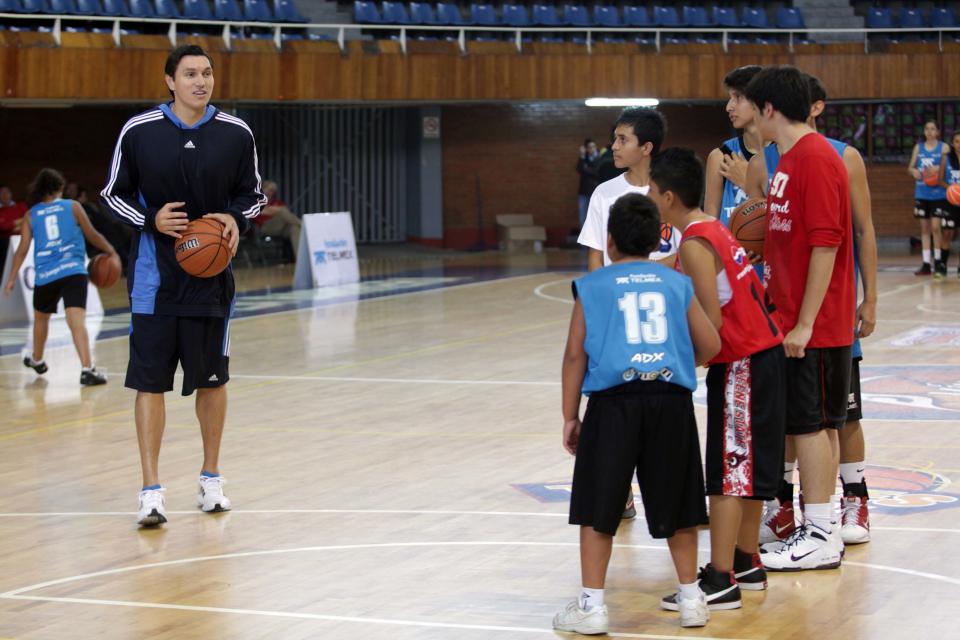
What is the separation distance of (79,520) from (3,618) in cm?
153

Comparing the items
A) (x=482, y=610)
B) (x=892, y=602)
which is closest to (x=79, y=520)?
(x=482, y=610)

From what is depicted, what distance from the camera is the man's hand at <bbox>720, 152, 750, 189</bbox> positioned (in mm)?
5797

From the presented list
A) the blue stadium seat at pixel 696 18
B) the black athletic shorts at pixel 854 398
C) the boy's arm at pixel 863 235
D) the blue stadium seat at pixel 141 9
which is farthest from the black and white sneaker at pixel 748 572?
the blue stadium seat at pixel 696 18

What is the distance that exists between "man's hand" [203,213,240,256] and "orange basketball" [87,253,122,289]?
16.8 feet

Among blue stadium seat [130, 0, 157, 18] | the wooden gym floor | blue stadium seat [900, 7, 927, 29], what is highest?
blue stadium seat [900, 7, 927, 29]

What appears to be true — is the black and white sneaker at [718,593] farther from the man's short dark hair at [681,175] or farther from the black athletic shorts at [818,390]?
the man's short dark hair at [681,175]

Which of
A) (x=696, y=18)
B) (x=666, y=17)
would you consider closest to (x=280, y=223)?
(x=666, y=17)

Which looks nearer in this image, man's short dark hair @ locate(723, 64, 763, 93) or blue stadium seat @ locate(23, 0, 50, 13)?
man's short dark hair @ locate(723, 64, 763, 93)

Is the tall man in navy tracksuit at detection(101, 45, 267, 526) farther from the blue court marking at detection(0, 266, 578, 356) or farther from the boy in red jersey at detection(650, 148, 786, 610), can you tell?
the blue court marking at detection(0, 266, 578, 356)

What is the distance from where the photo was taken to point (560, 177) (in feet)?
90.7

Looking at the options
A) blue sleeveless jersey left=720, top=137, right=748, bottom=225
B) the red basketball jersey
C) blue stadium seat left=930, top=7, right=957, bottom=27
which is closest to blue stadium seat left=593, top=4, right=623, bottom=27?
blue stadium seat left=930, top=7, right=957, bottom=27

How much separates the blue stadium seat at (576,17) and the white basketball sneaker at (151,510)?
20.7 metres

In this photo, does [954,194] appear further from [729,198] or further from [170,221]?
[170,221]

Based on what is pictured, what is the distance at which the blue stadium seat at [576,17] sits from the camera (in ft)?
84.3
